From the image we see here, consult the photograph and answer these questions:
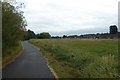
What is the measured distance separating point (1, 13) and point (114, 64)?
12.1m

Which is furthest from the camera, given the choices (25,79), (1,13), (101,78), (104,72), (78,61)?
(1,13)

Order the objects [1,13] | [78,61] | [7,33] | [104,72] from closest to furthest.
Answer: [104,72] < [78,61] < [1,13] < [7,33]

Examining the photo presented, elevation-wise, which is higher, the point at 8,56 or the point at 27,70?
the point at 8,56

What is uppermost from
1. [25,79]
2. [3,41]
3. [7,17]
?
[7,17]

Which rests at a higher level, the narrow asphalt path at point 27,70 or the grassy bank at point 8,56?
the grassy bank at point 8,56

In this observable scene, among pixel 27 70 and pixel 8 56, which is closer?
pixel 27 70

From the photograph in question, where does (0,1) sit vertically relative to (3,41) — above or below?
above

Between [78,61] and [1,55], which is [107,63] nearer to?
[78,61]

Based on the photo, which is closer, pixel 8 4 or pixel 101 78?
pixel 101 78

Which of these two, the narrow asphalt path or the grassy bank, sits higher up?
the grassy bank

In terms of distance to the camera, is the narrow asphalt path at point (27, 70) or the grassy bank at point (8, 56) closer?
the narrow asphalt path at point (27, 70)

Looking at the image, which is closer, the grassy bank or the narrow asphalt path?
the narrow asphalt path

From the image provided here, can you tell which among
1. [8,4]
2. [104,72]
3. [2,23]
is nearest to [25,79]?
[104,72]

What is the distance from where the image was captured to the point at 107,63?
17453 millimetres
